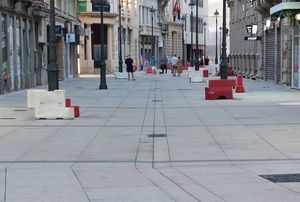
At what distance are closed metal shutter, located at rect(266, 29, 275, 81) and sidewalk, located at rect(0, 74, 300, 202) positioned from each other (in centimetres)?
1758

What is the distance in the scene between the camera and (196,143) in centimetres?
1252

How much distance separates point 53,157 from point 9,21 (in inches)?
712

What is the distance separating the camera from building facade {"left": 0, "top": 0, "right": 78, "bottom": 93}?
89.2ft

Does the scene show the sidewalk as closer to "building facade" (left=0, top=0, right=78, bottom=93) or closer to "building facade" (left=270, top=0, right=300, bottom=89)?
"building facade" (left=0, top=0, right=78, bottom=93)

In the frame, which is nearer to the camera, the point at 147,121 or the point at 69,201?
the point at 69,201

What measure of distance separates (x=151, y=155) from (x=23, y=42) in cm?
2110

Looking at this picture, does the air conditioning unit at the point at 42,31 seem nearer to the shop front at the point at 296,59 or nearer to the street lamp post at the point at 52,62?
the shop front at the point at 296,59

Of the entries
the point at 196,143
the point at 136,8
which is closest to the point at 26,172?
the point at 196,143

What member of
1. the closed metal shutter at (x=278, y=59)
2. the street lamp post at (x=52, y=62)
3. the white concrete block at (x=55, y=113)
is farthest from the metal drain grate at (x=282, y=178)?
the closed metal shutter at (x=278, y=59)

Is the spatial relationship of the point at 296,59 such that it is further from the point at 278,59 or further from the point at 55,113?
the point at 55,113

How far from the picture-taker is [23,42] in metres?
31.1

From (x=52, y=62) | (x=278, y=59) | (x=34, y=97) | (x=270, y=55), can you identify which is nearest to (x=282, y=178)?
(x=34, y=97)

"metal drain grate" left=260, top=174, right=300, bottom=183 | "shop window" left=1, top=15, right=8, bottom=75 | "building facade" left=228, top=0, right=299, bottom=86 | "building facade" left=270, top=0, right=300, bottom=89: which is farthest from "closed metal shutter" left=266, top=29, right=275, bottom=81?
"metal drain grate" left=260, top=174, right=300, bottom=183

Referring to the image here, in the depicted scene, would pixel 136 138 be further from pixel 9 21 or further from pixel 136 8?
pixel 136 8
